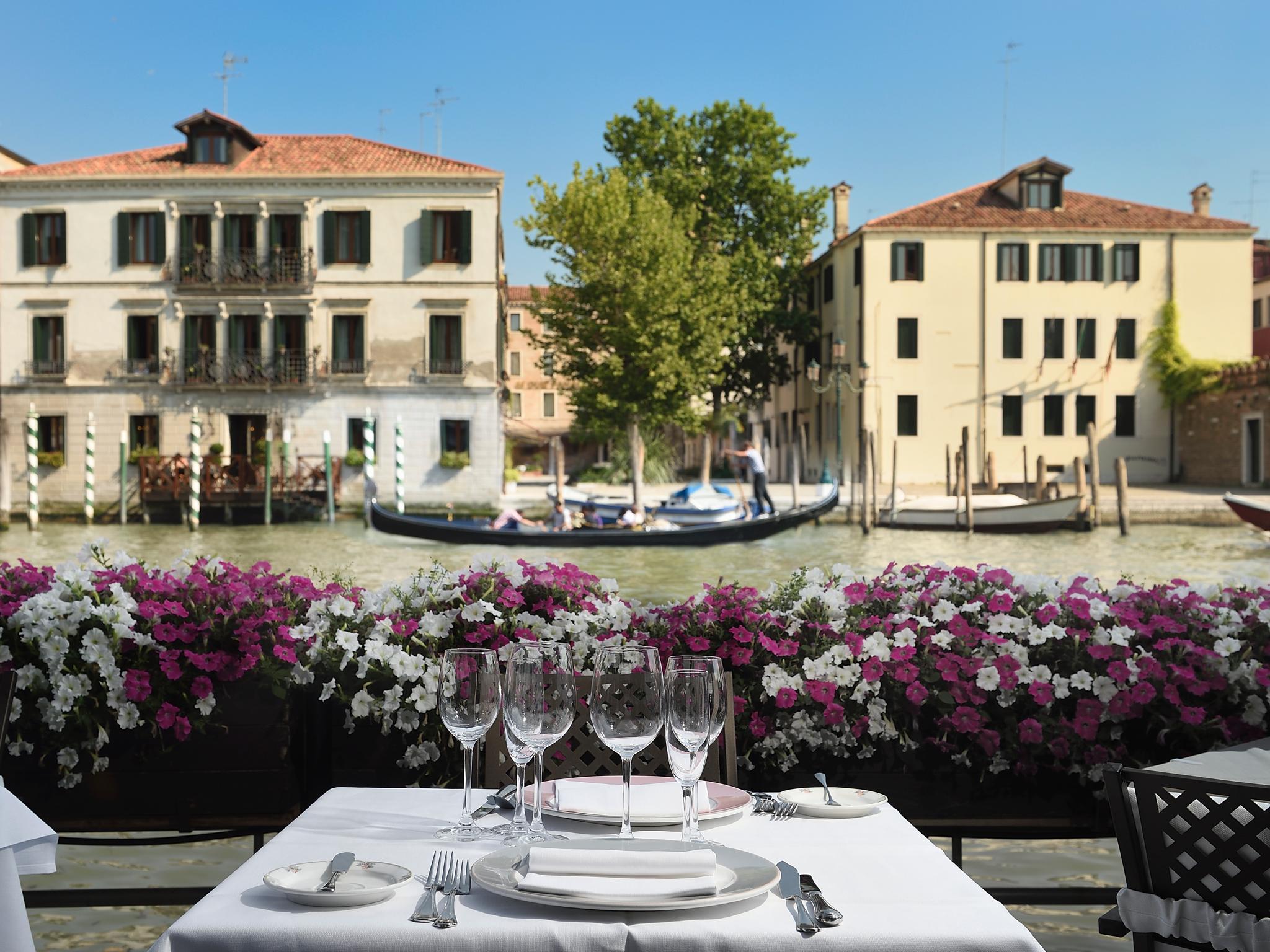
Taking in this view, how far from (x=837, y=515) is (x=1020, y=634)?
76.5ft

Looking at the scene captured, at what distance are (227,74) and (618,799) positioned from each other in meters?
33.7

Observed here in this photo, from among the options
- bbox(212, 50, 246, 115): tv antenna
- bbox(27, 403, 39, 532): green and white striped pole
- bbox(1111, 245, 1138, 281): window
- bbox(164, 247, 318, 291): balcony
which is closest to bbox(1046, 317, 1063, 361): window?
bbox(1111, 245, 1138, 281): window

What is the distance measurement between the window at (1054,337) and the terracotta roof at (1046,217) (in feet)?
6.96

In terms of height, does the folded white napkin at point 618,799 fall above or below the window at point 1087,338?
below

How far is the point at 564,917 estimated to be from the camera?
55.9 inches

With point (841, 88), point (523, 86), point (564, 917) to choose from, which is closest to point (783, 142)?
point (841, 88)

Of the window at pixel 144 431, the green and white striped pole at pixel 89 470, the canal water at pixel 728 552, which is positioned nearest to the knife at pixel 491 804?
the canal water at pixel 728 552

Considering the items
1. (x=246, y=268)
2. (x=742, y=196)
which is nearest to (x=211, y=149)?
(x=246, y=268)

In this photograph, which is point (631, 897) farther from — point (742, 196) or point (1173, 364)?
point (742, 196)

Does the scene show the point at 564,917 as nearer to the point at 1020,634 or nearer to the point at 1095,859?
the point at 1020,634

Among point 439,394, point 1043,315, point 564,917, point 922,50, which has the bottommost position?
point 564,917

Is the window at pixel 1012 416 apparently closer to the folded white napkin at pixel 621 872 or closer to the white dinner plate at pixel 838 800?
the white dinner plate at pixel 838 800

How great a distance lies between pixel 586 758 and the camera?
2.42 metres

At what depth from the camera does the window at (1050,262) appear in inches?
1180
